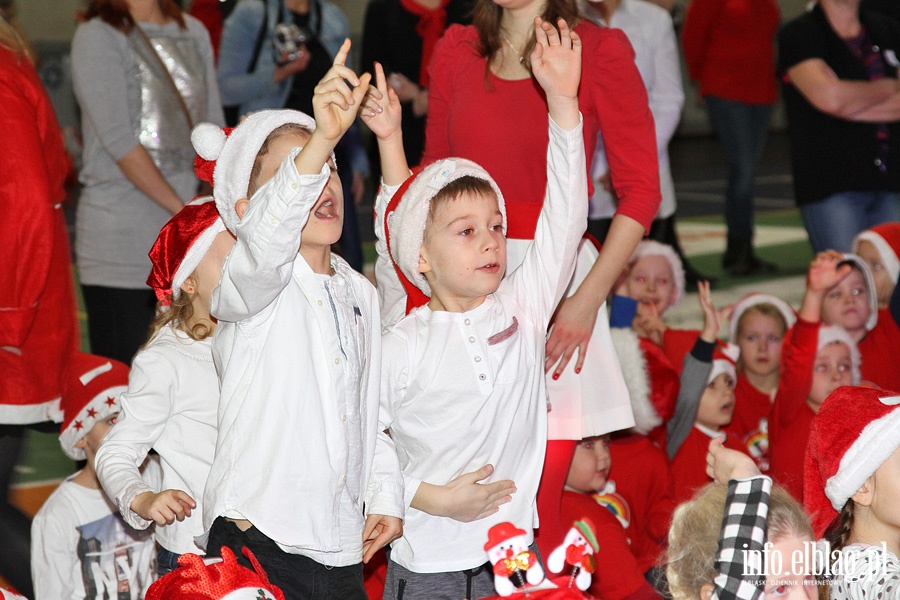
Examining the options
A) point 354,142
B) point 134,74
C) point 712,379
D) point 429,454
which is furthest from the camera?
point 354,142

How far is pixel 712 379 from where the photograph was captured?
4.88 m

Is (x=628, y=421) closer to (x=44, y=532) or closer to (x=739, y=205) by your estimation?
(x=44, y=532)

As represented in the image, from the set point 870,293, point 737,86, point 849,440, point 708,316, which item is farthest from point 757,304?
point 737,86

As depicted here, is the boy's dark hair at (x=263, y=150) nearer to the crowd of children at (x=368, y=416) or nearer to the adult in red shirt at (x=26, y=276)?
the crowd of children at (x=368, y=416)

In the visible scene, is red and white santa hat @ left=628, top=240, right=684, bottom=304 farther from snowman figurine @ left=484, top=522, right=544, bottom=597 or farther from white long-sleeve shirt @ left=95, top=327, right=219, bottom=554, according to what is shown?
snowman figurine @ left=484, top=522, right=544, bottom=597

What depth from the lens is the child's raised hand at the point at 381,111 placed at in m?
3.08

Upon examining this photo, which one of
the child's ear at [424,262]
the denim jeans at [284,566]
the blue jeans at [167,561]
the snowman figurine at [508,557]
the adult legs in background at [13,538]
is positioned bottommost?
the adult legs in background at [13,538]

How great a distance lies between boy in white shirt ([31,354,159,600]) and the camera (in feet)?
11.9

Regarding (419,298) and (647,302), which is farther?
(647,302)

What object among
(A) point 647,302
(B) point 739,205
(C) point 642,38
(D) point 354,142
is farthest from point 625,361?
(B) point 739,205

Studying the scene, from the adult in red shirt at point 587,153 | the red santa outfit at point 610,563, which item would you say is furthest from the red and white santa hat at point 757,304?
the adult in red shirt at point 587,153

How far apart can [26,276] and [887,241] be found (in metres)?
3.74

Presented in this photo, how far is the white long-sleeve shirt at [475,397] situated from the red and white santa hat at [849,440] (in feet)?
2.29

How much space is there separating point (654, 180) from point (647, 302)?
2.40 metres
